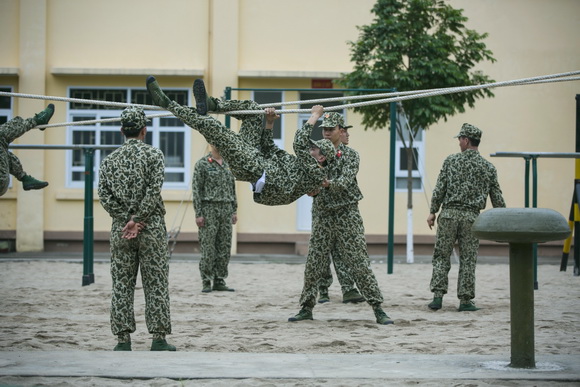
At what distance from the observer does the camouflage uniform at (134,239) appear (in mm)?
6828

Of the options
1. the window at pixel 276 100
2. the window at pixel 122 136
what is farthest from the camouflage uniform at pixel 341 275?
the window at pixel 122 136

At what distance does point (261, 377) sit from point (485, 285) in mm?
7186

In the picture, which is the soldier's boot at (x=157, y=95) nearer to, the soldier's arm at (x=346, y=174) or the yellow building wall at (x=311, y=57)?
the soldier's arm at (x=346, y=174)

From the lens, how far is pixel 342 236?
27.2 ft

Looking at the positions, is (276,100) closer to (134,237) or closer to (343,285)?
(343,285)

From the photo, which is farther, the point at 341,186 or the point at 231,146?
the point at 341,186

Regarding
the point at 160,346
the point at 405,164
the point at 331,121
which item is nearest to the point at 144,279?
the point at 160,346

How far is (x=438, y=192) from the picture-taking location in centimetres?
947

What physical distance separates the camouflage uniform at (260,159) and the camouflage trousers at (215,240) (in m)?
3.83

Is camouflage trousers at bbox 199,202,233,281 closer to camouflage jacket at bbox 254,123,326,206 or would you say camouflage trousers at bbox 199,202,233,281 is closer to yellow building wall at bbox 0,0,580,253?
camouflage jacket at bbox 254,123,326,206

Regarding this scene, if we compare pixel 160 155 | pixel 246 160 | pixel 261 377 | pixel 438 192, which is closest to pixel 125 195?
pixel 160 155

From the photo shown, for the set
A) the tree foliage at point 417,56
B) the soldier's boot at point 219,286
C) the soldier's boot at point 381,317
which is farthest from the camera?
the tree foliage at point 417,56

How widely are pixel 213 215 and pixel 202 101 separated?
405cm

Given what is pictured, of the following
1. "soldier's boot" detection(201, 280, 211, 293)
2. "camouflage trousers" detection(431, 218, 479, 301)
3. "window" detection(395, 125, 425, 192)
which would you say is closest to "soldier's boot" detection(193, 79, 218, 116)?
"camouflage trousers" detection(431, 218, 479, 301)
